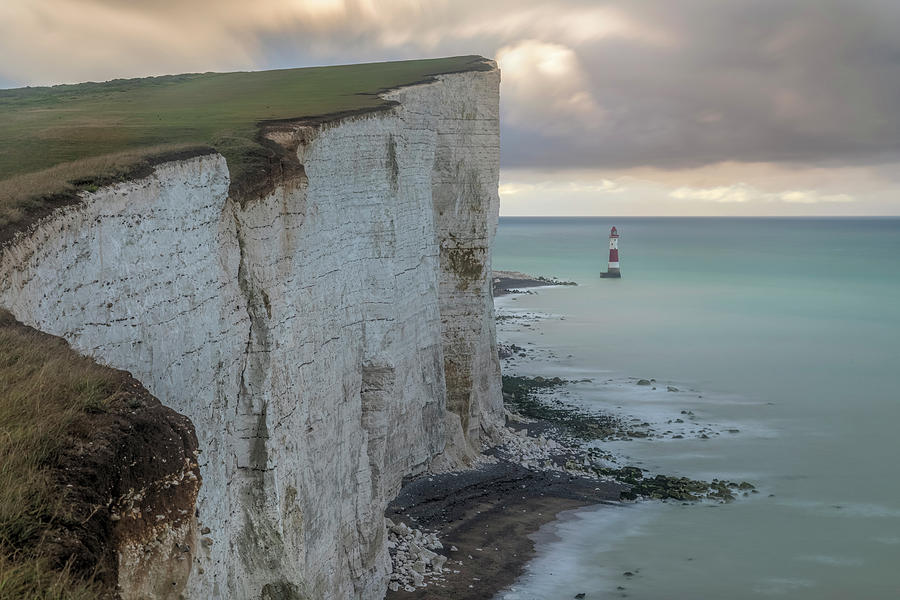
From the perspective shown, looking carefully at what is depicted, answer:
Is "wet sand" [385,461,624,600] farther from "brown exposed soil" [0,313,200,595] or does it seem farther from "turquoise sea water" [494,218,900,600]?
"brown exposed soil" [0,313,200,595]

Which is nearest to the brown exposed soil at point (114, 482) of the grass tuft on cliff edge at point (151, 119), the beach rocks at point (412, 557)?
the grass tuft on cliff edge at point (151, 119)

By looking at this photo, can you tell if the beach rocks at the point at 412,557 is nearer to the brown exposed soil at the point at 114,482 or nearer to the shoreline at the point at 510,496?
the shoreline at the point at 510,496

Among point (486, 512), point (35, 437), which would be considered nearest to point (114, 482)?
point (35, 437)

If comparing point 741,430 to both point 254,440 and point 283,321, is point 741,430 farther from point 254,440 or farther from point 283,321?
point 254,440

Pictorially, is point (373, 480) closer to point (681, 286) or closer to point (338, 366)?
point (338, 366)

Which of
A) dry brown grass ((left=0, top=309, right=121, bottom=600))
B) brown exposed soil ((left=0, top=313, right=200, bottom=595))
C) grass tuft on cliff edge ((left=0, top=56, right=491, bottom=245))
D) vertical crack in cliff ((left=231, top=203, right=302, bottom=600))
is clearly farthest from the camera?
vertical crack in cliff ((left=231, top=203, right=302, bottom=600))

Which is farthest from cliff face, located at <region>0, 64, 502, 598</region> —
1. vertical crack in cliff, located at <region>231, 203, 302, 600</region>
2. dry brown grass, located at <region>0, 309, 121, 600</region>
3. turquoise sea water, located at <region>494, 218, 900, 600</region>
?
turquoise sea water, located at <region>494, 218, 900, 600</region>

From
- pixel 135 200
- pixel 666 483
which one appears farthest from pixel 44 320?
pixel 666 483

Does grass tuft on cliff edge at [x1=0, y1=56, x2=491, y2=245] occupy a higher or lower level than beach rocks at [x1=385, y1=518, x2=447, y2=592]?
higher
